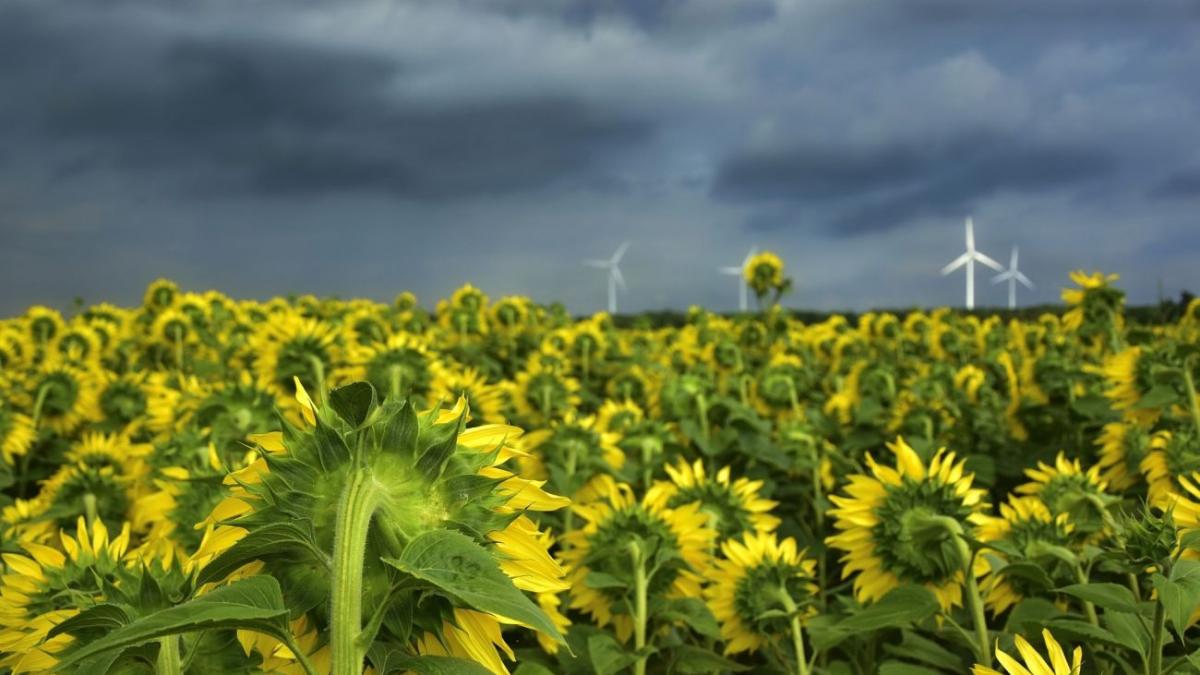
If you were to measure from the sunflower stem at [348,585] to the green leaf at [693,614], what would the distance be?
1.49 metres

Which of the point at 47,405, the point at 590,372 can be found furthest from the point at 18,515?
the point at 590,372

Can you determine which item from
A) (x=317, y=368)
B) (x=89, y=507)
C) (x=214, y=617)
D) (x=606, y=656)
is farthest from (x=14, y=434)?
(x=214, y=617)

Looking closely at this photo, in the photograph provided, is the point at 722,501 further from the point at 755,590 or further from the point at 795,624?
the point at 795,624

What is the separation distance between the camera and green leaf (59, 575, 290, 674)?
0.69 metres

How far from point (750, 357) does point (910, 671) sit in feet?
19.5

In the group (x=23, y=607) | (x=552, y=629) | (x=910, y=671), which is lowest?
(x=910, y=671)

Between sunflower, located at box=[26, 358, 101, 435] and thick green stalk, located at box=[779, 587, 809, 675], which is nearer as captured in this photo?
thick green stalk, located at box=[779, 587, 809, 675]

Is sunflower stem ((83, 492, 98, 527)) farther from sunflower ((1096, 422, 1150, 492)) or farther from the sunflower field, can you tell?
sunflower ((1096, 422, 1150, 492))

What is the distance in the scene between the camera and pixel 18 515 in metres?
2.80

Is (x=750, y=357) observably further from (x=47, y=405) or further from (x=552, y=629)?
(x=552, y=629)

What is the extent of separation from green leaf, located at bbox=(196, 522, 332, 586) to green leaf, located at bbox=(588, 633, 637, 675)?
1220 mm

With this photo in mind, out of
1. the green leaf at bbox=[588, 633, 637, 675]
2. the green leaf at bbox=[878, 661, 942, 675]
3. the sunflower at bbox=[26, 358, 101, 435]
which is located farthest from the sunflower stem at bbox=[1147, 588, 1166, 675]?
the sunflower at bbox=[26, 358, 101, 435]

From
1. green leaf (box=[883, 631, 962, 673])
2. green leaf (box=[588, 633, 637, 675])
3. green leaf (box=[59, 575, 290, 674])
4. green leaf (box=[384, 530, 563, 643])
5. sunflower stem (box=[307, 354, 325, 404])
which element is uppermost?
sunflower stem (box=[307, 354, 325, 404])

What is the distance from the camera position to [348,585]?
2.69 ft
